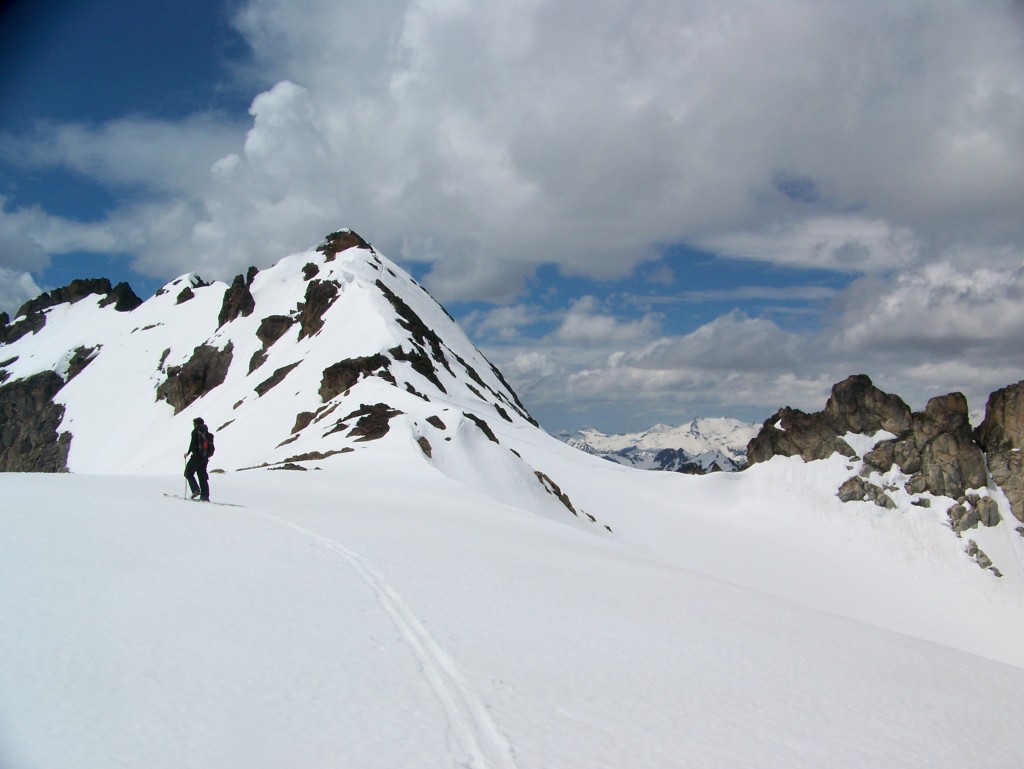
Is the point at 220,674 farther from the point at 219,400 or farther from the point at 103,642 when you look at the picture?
the point at 219,400

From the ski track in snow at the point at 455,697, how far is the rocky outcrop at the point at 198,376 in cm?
10321

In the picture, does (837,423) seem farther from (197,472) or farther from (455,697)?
(455,697)

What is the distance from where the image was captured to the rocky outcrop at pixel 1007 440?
82.6 metres

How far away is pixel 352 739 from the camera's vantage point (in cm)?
586

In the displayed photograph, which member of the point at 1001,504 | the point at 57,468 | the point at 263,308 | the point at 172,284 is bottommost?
the point at 57,468

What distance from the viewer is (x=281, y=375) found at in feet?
269

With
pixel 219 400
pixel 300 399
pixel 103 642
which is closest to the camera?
pixel 103 642

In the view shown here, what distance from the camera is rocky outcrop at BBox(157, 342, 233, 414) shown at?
106 m

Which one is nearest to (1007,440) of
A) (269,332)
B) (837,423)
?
(837,423)

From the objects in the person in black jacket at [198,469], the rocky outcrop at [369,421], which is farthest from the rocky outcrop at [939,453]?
the person in black jacket at [198,469]

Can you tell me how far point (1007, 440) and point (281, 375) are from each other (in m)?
86.6

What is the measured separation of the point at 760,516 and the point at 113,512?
82.3m

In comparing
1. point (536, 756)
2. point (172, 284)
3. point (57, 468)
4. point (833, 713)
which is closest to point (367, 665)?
point (536, 756)

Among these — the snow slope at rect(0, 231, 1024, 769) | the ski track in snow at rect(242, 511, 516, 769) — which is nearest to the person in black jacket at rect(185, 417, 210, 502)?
the snow slope at rect(0, 231, 1024, 769)
